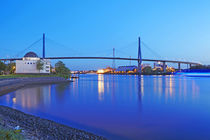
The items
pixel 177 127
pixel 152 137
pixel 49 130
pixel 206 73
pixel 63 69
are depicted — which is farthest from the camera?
pixel 206 73

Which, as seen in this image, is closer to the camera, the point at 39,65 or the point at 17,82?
the point at 17,82

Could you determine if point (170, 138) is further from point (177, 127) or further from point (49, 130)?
point (49, 130)

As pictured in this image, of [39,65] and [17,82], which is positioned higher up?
[39,65]

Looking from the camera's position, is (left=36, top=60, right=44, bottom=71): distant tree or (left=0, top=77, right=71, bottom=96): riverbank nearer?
(left=0, top=77, right=71, bottom=96): riverbank

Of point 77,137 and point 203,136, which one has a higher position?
point 77,137

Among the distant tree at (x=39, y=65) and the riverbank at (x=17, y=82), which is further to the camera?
the distant tree at (x=39, y=65)

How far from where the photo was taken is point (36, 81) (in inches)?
948

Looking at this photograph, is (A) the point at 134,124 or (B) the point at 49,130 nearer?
(B) the point at 49,130

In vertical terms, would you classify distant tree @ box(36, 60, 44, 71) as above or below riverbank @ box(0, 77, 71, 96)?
above

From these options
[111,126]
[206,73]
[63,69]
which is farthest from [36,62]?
[206,73]

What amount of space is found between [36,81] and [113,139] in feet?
71.9

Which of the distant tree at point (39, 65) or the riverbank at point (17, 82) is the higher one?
the distant tree at point (39, 65)

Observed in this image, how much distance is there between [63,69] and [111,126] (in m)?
37.6

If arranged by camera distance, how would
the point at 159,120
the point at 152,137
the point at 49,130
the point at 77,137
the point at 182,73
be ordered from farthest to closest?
the point at 182,73
the point at 159,120
the point at 152,137
the point at 49,130
the point at 77,137
